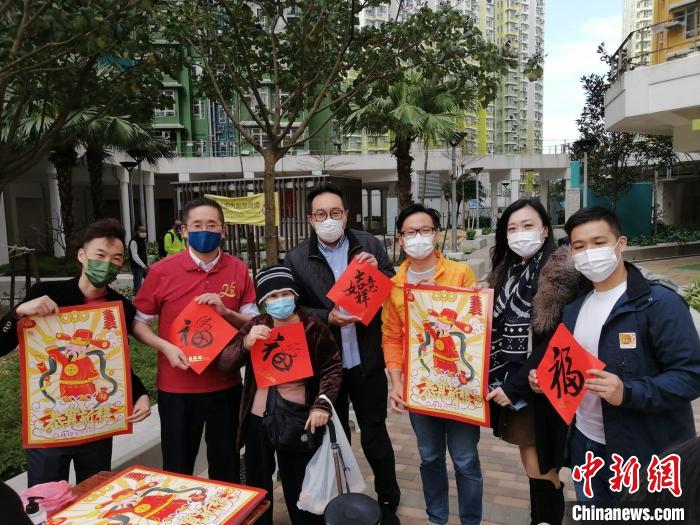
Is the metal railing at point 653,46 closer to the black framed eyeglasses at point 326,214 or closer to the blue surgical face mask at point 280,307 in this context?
the black framed eyeglasses at point 326,214

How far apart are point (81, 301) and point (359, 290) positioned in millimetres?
1407

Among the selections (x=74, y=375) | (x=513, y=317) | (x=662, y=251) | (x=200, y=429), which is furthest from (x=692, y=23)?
(x=74, y=375)

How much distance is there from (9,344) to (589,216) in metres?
2.70

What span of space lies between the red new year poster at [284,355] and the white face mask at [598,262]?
4.36ft

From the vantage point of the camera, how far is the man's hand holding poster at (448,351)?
2.60 m

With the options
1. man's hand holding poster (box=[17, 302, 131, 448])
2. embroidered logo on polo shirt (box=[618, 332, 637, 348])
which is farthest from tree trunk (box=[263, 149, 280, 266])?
embroidered logo on polo shirt (box=[618, 332, 637, 348])

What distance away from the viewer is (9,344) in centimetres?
246

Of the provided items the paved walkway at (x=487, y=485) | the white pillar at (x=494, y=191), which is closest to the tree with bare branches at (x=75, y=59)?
the paved walkway at (x=487, y=485)

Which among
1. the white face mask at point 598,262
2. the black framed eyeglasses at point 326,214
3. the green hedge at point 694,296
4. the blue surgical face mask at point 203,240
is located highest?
the black framed eyeglasses at point 326,214

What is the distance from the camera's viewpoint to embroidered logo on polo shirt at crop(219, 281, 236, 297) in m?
2.91

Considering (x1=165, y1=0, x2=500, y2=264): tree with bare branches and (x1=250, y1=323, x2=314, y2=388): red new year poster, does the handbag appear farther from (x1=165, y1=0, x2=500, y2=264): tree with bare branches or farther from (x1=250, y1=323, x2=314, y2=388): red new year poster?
Answer: (x1=165, y1=0, x2=500, y2=264): tree with bare branches

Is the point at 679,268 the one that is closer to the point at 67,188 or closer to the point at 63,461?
the point at 63,461

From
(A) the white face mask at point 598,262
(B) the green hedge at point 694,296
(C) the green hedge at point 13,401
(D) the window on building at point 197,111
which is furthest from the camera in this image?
(D) the window on building at point 197,111

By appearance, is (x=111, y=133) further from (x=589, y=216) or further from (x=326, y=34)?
(x=589, y=216)
